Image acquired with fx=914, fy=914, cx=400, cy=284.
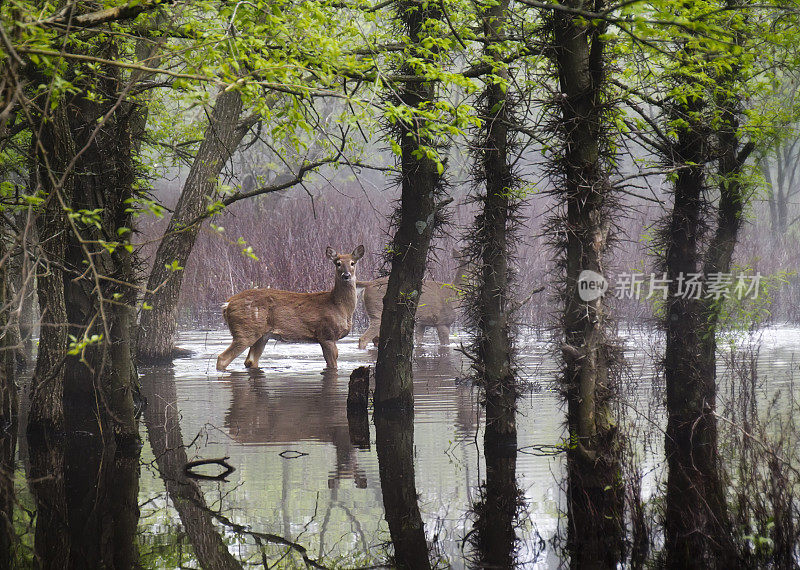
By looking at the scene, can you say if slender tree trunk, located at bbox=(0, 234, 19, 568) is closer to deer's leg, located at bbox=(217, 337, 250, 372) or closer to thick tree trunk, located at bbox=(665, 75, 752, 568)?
deer's leg, located at bbox=(217, 337, 250, 372)

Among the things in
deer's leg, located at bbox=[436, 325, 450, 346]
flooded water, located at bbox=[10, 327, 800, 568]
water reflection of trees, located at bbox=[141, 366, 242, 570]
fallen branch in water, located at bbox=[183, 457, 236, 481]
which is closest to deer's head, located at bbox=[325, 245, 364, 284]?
flooded water, located at bbox=[10, 327, 800, 568]

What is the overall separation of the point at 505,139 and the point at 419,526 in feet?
13.3

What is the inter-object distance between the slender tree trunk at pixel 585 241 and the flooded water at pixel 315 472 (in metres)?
0.39

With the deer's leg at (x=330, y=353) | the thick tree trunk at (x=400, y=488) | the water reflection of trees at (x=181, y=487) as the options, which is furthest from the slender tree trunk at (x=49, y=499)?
the deer's leg at (x=330, y=353)

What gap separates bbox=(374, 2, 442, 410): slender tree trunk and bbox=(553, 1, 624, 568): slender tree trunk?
3330 mm

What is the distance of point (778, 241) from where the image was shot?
27312 millimetres

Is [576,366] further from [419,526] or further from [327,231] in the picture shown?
[327,231]

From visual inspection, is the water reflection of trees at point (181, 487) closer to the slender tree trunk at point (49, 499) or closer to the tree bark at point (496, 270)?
the slender tree trunk at point (49, 499)

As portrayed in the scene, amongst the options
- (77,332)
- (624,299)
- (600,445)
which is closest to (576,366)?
(600,445)

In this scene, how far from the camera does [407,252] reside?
10.9 metres

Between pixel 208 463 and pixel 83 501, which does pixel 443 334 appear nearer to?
pixel 208 463

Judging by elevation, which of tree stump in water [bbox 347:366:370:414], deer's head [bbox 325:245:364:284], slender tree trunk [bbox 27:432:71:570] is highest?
deer's head [bbox 325:245:364:284]

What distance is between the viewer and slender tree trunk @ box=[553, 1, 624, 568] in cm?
718

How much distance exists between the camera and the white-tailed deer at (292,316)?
16.2 m
